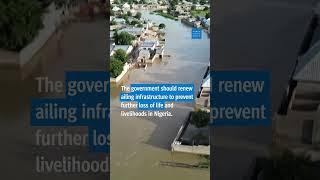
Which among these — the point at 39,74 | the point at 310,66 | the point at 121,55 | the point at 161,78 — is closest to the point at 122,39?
A: the point at 121,55

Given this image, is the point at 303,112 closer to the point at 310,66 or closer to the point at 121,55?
the point at 310,66

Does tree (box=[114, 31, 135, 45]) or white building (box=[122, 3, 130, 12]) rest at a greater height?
white building (box=[122, 3, 130, 12])

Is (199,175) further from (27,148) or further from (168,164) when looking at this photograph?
(27,148)

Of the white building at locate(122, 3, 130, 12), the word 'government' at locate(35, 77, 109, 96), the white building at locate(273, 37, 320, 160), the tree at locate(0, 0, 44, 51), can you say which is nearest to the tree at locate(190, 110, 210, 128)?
the white building at locate(273, 37, 320, 160)

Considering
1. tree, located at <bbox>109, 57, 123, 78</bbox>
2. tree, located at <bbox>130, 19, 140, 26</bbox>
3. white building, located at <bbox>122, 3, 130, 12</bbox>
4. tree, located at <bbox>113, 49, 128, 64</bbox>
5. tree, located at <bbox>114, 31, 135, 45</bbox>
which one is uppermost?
white building, located at <bbox>122, 3, 130, 12</bbox>

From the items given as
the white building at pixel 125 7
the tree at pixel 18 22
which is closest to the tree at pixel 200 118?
the white building at pixel 125 7

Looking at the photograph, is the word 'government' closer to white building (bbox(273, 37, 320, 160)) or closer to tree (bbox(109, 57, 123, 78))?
tree (bbox(109, 57, 123, 78))
